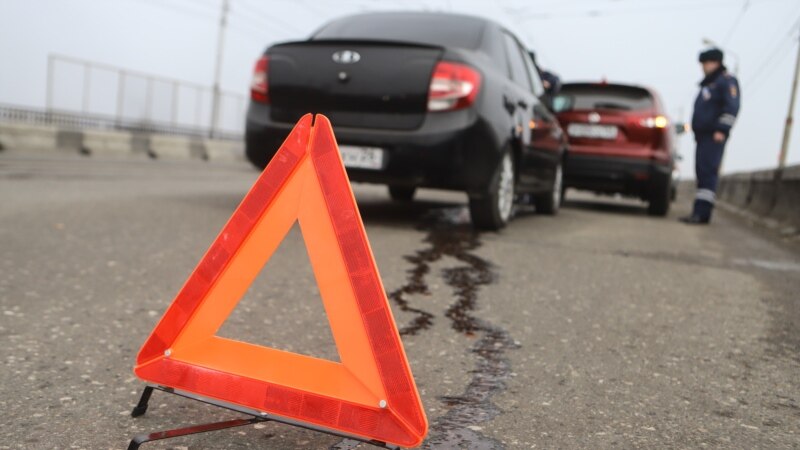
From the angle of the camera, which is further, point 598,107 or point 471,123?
point 598,107

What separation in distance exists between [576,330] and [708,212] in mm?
6369

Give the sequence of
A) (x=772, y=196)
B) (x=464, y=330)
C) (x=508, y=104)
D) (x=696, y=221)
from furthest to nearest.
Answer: (x=772, y=196) → (x=696, y=221) → (x=508, y=104) → (x=464, y=330)

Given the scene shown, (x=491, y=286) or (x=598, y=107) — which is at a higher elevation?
(x=598, y=107)

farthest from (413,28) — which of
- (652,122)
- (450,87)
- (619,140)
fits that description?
(652,122)

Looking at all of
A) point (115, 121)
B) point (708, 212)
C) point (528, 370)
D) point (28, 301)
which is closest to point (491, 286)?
point (528, 370)

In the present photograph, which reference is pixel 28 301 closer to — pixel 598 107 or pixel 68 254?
pixel 68 254

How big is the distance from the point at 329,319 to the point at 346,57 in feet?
12.0

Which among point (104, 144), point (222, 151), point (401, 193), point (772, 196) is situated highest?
point (772, 196)

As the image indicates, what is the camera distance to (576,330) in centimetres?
305

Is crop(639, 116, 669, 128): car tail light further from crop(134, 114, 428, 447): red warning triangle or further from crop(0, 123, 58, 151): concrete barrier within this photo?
crop(0, 123, 58, 151): concrete barrier

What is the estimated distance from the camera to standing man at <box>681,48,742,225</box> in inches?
321

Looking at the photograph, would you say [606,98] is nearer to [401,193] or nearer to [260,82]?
[401,193]

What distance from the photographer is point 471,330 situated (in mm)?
2943

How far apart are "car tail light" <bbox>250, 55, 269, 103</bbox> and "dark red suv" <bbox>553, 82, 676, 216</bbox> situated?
4752 mm
